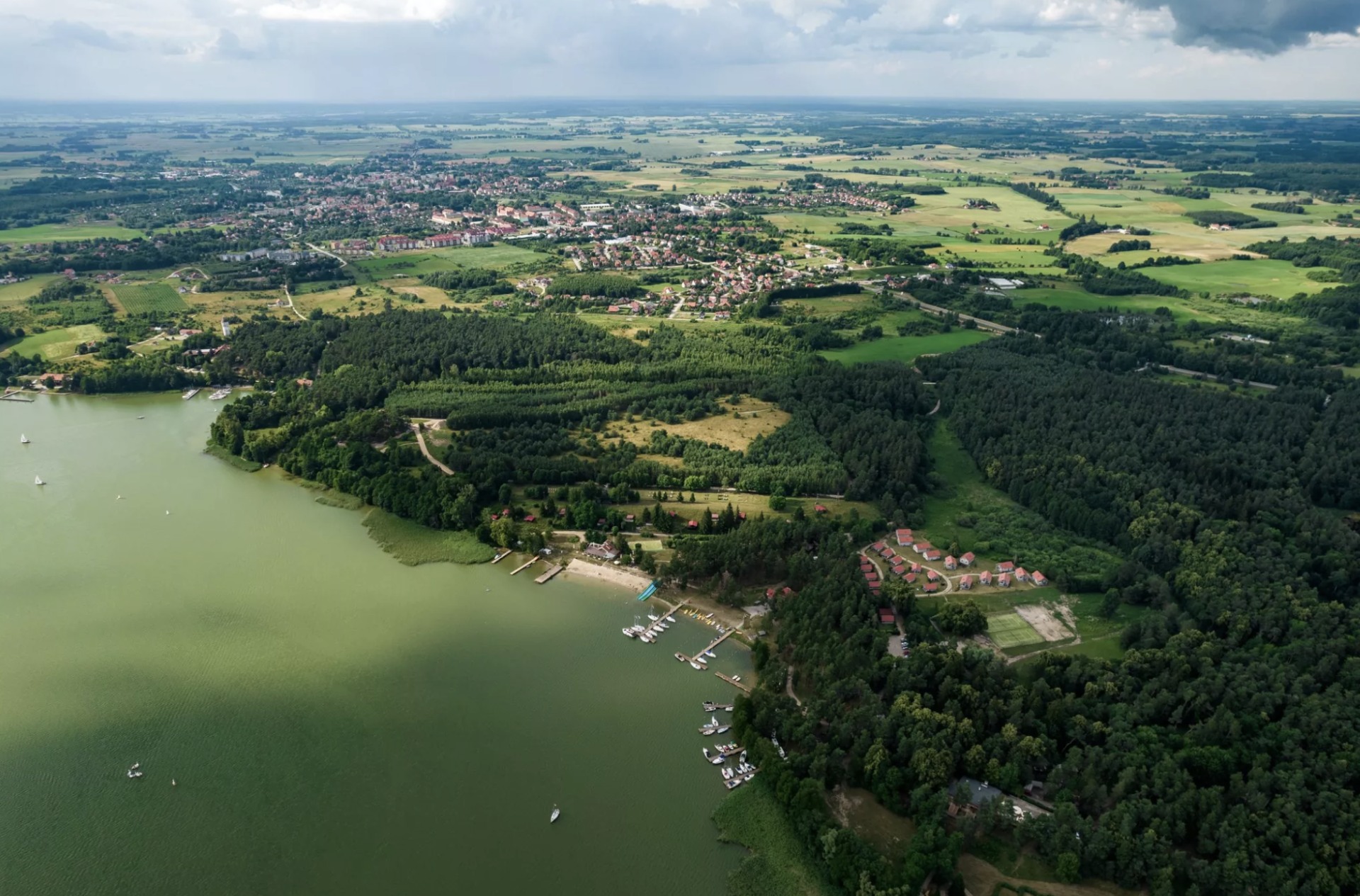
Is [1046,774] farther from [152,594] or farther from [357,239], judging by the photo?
[357,239]

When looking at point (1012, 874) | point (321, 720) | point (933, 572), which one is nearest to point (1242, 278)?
point (933, 572)

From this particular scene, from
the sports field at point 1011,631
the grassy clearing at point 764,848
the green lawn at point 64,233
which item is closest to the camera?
the grassy clearing at point 764,848

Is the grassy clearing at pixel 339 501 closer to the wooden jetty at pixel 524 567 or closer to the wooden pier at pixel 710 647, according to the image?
the wooden jetty at pixel 524 567

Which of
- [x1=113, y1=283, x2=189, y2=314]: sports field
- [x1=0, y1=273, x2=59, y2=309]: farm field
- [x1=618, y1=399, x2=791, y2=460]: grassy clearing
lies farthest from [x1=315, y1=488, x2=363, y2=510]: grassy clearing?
[x1=0, y1=273, x2=59, y2=309]: farm field

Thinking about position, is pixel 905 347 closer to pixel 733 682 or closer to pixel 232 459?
pixel 733 682

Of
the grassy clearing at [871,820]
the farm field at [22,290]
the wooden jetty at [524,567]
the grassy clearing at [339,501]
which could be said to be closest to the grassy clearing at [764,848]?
the grassy clearing at [871,820]

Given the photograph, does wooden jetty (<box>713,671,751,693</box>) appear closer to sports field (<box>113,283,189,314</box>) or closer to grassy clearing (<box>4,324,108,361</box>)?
grassy clearing (<box>4,324,108,361</box>)
